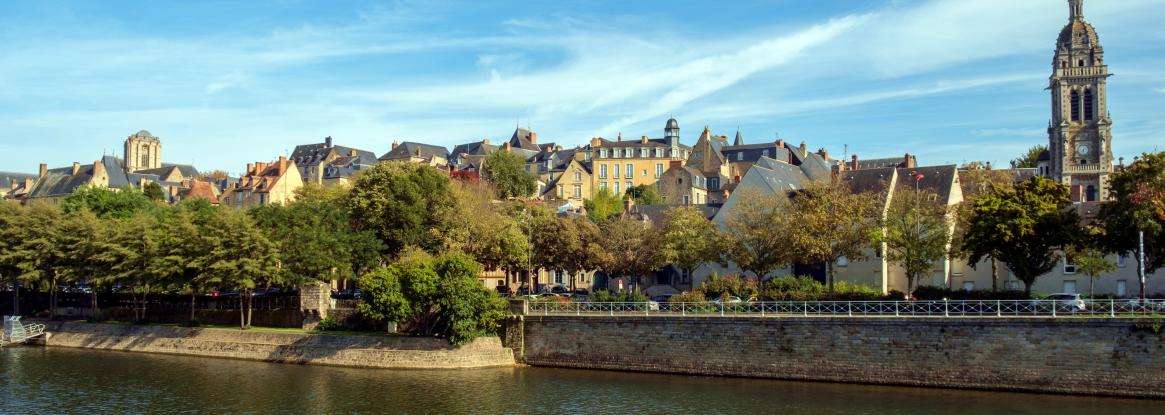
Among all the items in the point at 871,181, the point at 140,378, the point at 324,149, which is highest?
the point at 324,149

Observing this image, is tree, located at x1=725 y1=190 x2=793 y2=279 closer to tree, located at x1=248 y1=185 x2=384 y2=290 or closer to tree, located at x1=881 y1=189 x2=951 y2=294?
tree, located at x1=881 y1=189 x2=951 y2=294

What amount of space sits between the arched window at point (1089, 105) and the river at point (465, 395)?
90.8 meters

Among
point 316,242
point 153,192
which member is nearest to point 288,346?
point 316,242

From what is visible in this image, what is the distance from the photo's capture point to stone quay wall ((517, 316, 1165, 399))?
33750 mm

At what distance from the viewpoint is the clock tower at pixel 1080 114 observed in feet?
357

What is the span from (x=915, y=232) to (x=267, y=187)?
77418mm

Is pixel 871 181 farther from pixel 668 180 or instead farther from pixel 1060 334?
pixel 668 180

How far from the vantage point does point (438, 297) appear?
145ft

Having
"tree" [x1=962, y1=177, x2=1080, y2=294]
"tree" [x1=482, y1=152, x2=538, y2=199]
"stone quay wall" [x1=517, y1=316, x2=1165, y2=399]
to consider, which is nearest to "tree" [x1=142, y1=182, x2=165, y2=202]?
"tree" [x1=482, y1=152, x2=538, y2=199]

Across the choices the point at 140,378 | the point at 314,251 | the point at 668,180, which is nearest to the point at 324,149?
the point at 668,180

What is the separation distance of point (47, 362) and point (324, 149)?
10208 cm

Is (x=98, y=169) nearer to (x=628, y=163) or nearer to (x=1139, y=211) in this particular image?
(x=628, y=163)

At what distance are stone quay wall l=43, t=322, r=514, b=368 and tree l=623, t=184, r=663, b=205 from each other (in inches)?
2089

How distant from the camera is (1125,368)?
3350cm
